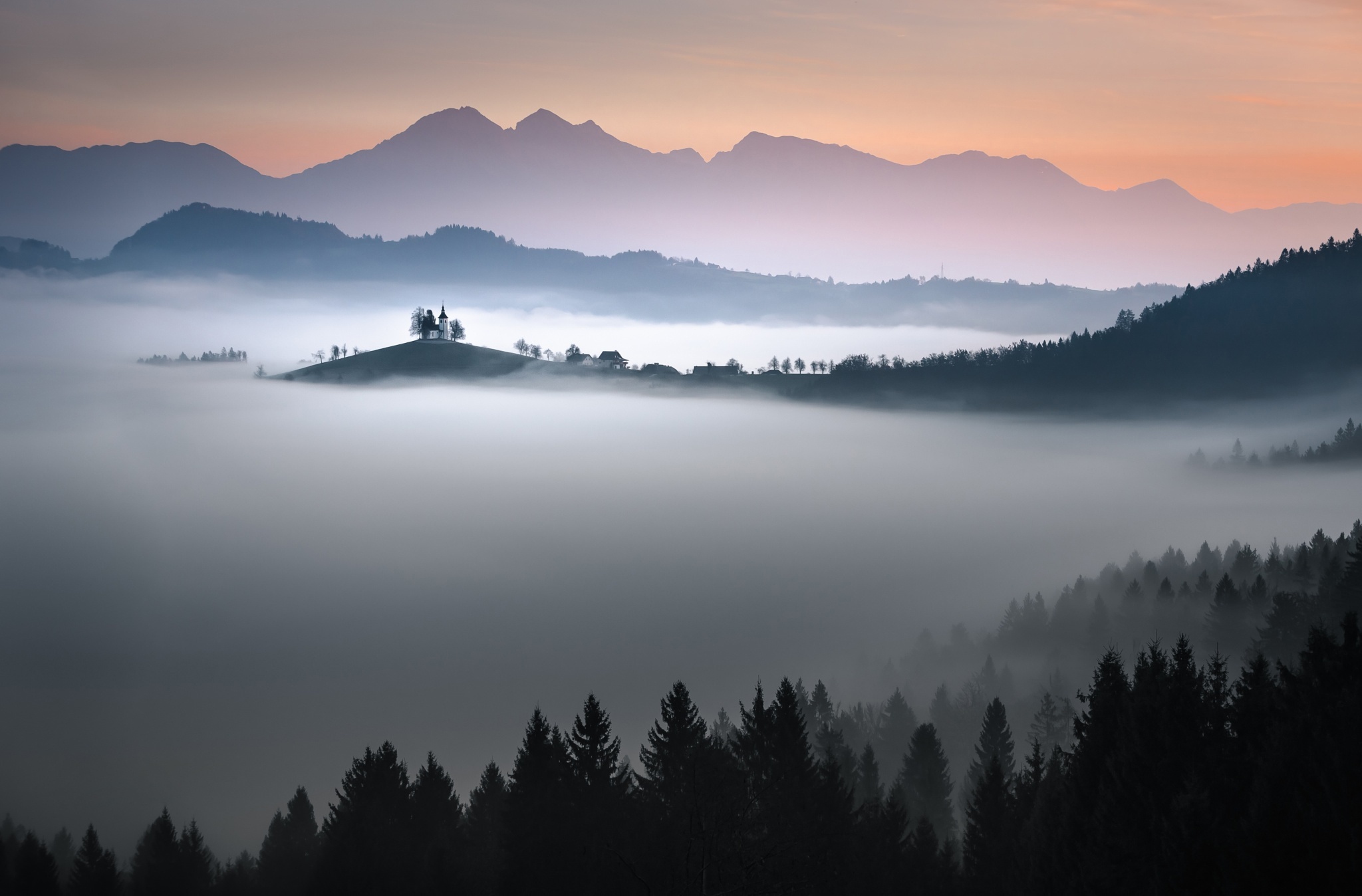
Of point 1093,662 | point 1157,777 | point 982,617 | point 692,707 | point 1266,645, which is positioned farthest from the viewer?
point 982,617

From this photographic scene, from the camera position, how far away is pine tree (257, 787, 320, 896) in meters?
51.6

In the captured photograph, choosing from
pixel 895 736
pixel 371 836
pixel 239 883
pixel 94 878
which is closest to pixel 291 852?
pixel 239 883

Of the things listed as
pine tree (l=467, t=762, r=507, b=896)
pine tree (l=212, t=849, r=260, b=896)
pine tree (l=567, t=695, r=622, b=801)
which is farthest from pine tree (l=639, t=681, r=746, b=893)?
pine tree (l=212, t=849, r=260, b=896)

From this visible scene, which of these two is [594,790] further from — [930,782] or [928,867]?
[930,782]

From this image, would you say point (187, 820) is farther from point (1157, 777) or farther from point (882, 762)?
point (1157, 777)

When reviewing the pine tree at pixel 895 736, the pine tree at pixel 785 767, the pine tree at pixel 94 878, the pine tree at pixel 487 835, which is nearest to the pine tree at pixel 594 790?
the pine tree at pixel 487 835

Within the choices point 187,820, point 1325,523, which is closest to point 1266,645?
point 187,820

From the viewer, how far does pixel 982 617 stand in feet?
625

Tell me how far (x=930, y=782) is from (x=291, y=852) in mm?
35939

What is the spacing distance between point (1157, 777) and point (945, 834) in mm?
37555

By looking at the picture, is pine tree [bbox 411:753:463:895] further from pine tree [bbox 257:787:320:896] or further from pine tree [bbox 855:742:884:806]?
pine tree [bbox 855:742:884:806]

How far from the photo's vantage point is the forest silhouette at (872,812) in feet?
78.6

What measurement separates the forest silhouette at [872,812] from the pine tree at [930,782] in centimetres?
14

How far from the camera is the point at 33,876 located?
53.0m
